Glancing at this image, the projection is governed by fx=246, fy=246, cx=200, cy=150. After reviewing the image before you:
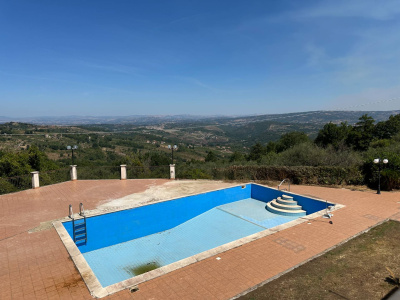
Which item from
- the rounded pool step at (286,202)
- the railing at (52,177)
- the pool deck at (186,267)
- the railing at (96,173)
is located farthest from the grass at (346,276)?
the railing at (96,173)

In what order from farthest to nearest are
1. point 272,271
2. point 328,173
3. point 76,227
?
1. point 328,173
2. point 76,227
3. point 272,271

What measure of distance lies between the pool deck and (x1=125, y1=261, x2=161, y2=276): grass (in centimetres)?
167

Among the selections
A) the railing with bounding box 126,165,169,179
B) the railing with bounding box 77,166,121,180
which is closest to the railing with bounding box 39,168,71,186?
the railing with bounding box 77,166,121,180

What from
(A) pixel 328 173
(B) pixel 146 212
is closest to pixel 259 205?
(A) pixel 328 173

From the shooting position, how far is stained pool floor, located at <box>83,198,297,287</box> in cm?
699

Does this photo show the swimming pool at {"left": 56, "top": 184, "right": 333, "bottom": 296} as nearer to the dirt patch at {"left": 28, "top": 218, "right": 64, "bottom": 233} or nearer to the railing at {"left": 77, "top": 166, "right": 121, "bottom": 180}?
the dirt patch at {"left": 28, "top": 218, "right": 64, "bottom": 233}

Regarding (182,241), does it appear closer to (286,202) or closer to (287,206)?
(287,206)

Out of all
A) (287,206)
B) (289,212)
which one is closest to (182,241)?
(289,212)

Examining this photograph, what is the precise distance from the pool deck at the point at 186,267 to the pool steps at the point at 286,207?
1396 mm

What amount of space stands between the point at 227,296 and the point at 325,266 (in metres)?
2.41

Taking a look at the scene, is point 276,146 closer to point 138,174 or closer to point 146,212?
point 138,174

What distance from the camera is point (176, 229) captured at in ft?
32.7

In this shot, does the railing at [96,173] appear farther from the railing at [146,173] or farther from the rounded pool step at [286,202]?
the rounded pool step at [286,202]

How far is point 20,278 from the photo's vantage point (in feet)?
16.3
